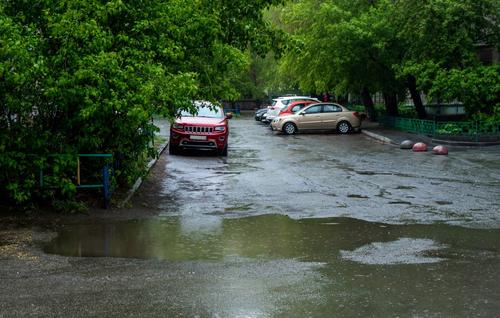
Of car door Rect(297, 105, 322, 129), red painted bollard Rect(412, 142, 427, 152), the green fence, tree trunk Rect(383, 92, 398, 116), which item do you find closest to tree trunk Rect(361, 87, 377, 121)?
tree trunk Rect(383, 92, 398, 116)

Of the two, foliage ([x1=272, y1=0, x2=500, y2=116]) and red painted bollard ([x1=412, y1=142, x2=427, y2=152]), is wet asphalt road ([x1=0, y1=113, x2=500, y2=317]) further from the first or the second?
foliage ([x1=272, y1=0, x2=500, y2=116])

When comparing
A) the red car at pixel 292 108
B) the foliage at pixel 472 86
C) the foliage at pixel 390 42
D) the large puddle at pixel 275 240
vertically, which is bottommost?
the large puddle at pixel 275 240

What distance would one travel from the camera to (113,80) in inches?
379

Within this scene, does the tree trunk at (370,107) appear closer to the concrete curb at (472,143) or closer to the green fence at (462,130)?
the green fence at (462,130)

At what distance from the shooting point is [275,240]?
8.89m

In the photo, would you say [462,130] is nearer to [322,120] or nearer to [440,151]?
[440,151]

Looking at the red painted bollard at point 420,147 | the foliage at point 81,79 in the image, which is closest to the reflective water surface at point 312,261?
the foliage at point 81,79

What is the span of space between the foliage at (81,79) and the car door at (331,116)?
19.5 m

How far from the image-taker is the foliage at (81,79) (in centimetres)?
951

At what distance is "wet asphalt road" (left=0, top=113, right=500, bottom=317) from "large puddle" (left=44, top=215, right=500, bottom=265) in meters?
0.02

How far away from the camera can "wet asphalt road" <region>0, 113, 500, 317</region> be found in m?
5.98

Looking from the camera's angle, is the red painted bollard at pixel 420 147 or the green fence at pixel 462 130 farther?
the green fence at pixel 462 130

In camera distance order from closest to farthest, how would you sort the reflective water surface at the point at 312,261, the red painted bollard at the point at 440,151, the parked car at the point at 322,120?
the reflective water surface at the point at 312,261, the red painted bollard at the point at 440,151, the parked car at the point at 322,120

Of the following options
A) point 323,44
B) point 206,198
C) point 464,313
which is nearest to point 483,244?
point 464,313
